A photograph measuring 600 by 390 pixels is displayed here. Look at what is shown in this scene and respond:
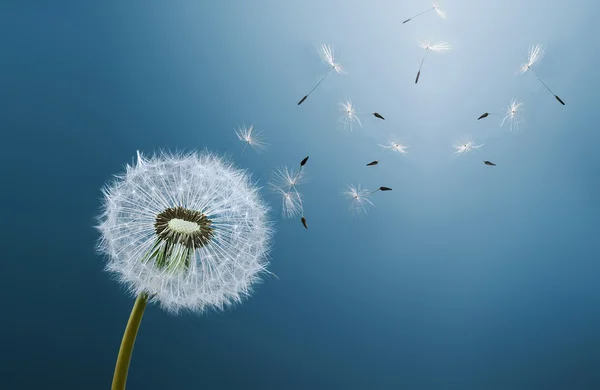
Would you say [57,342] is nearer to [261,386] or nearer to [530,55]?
[261,386]

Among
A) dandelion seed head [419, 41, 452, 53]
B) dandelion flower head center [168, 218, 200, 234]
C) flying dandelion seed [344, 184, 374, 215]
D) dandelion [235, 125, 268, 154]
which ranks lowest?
dandelion flower head center [168, 218, 200, 234]

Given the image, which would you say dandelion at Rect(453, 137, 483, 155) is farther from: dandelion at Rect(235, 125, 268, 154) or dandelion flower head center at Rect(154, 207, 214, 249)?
dandelion flower head center at Rect(154, 207, 214, 249)

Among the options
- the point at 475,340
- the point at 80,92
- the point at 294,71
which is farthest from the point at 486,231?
the point at 80,92

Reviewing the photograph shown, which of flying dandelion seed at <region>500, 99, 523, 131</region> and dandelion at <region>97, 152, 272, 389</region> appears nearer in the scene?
dandelion at <region>97, 152, 272, 389</region>

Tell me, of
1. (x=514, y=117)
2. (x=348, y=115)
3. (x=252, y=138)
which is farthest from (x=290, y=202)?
(x=514, y=117)

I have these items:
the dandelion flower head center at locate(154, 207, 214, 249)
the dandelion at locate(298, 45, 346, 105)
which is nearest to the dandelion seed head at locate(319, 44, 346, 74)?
the dandelion at locate(298, 45, 346, 105)

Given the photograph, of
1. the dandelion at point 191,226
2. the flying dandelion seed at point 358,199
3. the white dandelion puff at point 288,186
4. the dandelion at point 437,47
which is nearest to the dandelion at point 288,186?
the white dandelion puff at point 288,186
